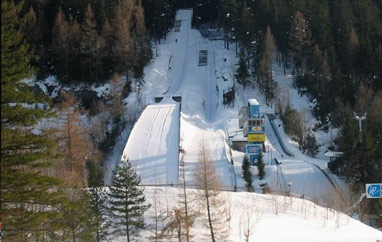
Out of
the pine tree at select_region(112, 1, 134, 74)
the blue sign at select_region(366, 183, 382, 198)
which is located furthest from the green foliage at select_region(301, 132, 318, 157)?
the blue sign at select_region(366, 183, 382, 198)

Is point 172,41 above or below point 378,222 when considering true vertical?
above

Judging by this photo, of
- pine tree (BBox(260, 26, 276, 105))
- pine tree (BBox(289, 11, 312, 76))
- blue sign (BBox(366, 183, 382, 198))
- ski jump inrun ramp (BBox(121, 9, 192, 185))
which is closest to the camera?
blue sign (BBox(366, 183, 382, 198))

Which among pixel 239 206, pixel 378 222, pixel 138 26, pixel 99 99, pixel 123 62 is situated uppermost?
pixel 138 26

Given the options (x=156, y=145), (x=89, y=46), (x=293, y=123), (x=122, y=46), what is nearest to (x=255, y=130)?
(x=293, y=123)

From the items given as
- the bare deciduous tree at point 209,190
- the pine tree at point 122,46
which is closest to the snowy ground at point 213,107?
the pine tree at point 122,46

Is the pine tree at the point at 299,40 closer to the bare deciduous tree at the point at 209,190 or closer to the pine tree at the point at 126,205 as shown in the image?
the bare deciduous tree at the point at 209,190

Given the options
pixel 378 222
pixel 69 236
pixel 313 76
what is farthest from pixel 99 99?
pixel 69 236

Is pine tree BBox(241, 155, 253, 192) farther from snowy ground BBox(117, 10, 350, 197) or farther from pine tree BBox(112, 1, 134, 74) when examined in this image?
pine tree BBox(112, 1, 134, 74)

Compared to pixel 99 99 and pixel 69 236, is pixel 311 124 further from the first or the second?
pixel 69 236
